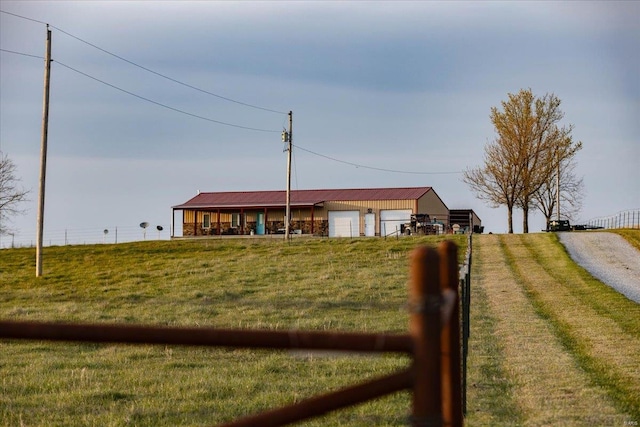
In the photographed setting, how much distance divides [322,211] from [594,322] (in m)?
43.6

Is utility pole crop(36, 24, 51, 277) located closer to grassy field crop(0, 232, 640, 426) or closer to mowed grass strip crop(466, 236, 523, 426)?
grassy field crop(0, 232, 640, 426)

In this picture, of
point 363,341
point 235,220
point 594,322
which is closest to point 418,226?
point 235,220

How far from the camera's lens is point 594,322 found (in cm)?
1487

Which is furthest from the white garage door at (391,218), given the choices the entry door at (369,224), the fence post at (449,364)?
the fence post at (449,364)

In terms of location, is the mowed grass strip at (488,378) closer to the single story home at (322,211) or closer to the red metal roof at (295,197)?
the single story home at (322,211)

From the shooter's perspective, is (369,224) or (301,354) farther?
(369,224)

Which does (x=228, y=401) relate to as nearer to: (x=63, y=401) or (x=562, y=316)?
(x=63, y=401)

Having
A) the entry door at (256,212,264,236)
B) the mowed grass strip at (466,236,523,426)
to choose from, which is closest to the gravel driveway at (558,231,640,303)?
the mowed grass strip at (466,236,523,426)

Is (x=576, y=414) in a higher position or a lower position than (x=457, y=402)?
lower

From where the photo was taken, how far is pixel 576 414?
7898 millimetres

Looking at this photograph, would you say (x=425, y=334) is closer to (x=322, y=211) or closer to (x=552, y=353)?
(x=552, y=353)

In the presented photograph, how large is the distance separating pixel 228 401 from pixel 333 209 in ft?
162

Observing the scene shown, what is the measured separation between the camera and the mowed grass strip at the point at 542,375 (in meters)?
7.87

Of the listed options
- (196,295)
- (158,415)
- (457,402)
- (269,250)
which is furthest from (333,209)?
(457,402)
